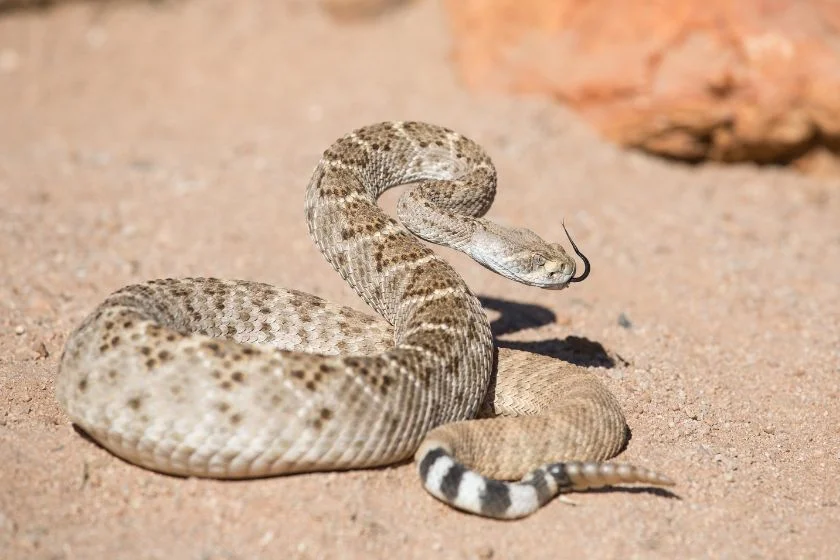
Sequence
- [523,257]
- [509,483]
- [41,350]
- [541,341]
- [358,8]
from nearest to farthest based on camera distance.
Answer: [509,483] < [523,257] < [41,350] < [541,341] < [358,8]

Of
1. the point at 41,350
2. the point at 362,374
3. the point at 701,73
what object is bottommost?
the point at 41,350

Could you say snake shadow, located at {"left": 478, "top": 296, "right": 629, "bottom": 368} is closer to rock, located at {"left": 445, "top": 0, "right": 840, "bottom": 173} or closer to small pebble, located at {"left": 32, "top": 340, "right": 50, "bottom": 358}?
small pebble, located at {"left": 32, "top": 340, "right": 50, "bottom": 358}

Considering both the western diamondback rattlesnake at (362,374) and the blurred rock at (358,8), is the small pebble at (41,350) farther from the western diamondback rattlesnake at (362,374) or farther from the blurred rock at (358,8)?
the blurred rock at (358,8)

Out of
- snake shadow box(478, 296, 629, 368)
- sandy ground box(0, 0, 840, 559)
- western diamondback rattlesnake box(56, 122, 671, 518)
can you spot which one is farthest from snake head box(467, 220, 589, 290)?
sandy ground box(0, 0, 840, 559)

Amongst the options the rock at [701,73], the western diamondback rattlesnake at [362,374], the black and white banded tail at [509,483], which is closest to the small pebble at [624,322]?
the western diamondback rattlesnake at [362,374]

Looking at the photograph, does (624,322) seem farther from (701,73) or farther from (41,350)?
(701,73)

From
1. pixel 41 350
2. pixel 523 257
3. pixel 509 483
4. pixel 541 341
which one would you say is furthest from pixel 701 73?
pixel 41 350

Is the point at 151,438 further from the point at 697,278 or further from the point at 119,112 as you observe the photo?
the point at 119,112
